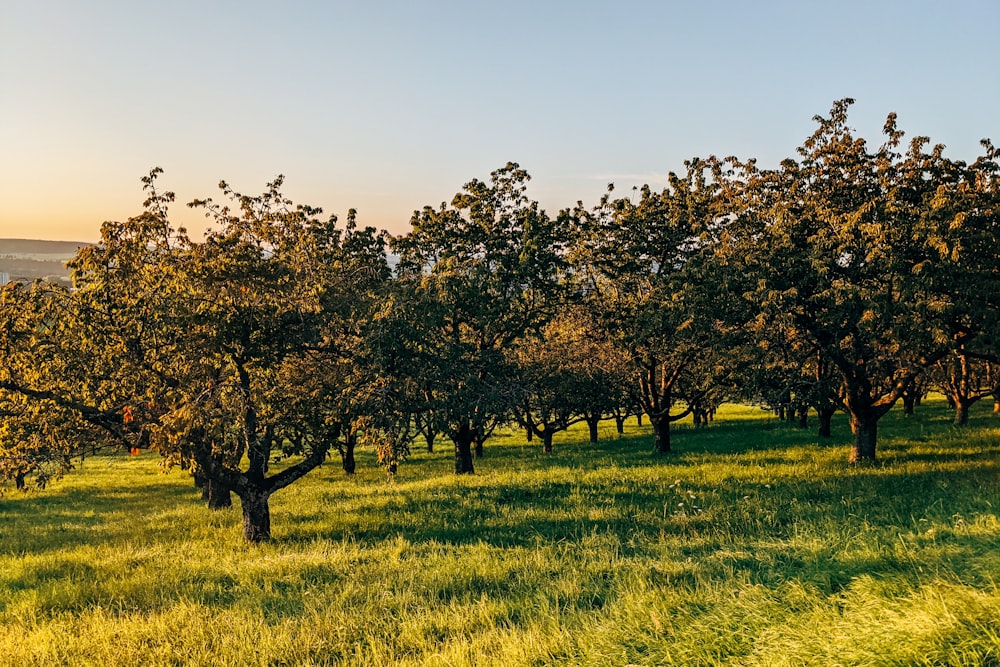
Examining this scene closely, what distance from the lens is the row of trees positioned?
46.6 ft

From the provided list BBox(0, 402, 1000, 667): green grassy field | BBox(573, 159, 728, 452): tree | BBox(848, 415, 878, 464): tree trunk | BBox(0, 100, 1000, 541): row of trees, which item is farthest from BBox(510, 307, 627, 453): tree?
BBox(848, 415, 878, 464): tree trunk

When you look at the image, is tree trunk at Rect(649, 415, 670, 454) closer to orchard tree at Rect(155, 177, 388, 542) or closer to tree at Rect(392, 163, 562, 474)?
tree at Rect(392, 163, 562, 474)

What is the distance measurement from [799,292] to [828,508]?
28.0 feet

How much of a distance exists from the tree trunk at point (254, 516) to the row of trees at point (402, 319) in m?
0.08

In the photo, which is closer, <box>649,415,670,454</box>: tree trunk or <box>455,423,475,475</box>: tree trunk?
<box>455,423,475,475</box>: tree trunk

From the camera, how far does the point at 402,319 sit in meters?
13.9

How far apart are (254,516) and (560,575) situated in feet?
32.4

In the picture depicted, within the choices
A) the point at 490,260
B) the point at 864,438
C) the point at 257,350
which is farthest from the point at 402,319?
the point at 864,438

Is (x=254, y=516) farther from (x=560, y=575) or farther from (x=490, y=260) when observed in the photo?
(x=490, y=260)

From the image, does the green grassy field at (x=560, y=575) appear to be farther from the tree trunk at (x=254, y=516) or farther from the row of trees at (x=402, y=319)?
the row of trees at (x=402, y=319)

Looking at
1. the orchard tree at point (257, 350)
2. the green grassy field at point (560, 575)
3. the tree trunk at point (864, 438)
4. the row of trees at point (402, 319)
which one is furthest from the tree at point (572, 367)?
the orchard tree at point (257, 350)

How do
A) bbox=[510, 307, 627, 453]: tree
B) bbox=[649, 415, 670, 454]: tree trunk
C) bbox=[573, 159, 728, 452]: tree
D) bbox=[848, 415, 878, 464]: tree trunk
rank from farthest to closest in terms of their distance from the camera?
1. bbox=[510, 307, 627, 453]: tree
2. bbox=[649, 415, 670, 454]: tree trunk
3. bbox=[573, 159, 728, 452]: tree
4. bbox=[848, 415, 878, 464]: tree trunk

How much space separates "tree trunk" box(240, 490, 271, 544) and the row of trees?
3.0 inches

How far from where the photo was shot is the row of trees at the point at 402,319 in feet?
46.6
